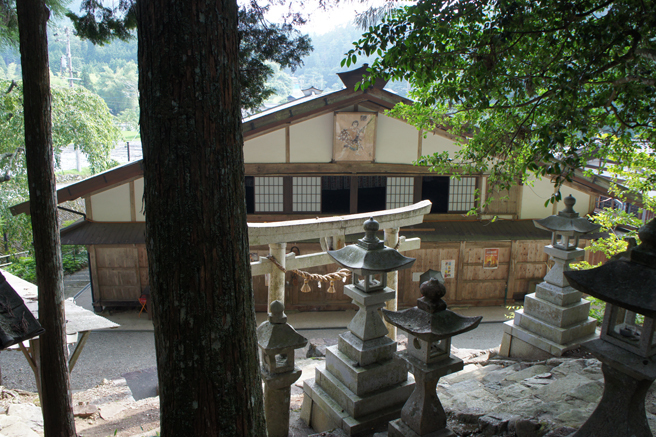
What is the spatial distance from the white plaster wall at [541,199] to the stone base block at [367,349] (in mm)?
11117

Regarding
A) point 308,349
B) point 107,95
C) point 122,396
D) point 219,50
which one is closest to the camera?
point 219,50

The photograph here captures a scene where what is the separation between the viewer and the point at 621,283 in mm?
2951

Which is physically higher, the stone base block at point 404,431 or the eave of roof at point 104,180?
the eave of roof at point 104,180

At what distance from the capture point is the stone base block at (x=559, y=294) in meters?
6.34

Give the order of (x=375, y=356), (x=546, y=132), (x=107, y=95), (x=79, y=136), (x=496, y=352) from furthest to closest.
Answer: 1. (x=107, y=95)
2. (x=79, y=136)
3. (x=496, y=352)
4. (x=375, y=356)
5. (x=546, y=132)

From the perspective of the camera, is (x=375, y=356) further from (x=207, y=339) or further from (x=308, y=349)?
(x=308, y=349)

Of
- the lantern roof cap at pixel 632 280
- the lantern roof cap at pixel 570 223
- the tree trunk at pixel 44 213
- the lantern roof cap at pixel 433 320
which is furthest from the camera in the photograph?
the lantern roof cap at pixel 570 223

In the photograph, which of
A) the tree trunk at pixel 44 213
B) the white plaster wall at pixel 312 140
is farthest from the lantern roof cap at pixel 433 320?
the white plaster wall at pixel 312 140

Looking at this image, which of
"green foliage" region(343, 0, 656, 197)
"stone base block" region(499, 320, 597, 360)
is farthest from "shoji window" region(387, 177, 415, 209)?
"green foliage" region(343, 0, 656, 197)

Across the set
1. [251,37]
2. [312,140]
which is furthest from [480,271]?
[251,37]

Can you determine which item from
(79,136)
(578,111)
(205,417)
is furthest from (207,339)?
(79,136)

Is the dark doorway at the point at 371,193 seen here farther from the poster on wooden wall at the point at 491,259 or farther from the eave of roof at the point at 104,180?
the eave of roof at the point at 104,180

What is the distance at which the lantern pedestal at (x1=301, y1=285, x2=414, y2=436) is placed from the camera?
4.61 metres

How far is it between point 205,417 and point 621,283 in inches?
112
